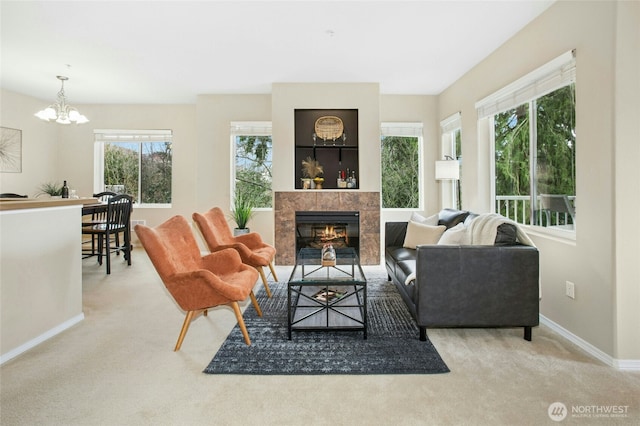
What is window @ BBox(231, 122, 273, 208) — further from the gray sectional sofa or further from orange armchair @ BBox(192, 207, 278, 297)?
the gray sectional sofa

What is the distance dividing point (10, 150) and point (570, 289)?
25.6ft

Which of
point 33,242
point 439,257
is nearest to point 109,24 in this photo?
point 33,242

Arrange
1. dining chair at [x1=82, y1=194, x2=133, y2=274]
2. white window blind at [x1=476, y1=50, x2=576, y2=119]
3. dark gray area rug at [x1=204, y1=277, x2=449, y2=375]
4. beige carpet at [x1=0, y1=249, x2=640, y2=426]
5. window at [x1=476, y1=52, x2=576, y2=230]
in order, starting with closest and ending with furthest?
beige carpet at [x1=0, y1=249, x2=640, y2=426]
dark gray area rug at [x1=204, y1=277, x2=449, y2=375]
white window blind at [x1=476, y1=50, x2=576, y2=119]
window at [x1=476, y1=52, x2=576, y2=230]
dining chair at [x1=82, y1=194, x2=133, y2=274]

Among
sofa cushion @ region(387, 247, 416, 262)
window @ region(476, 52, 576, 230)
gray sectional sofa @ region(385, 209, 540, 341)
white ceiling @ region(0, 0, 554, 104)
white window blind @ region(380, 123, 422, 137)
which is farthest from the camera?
white window blind @ region(380, 123, 422, 137)

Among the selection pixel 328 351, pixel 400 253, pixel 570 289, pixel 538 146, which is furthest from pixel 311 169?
pixel 570 289

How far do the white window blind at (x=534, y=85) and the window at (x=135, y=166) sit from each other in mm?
5480

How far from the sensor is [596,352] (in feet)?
7.63

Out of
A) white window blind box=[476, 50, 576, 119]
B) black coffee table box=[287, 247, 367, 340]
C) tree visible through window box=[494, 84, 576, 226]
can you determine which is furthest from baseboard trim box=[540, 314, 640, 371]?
white window blind box=[476, 50, 576, 119]

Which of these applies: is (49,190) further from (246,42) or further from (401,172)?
(401,172)

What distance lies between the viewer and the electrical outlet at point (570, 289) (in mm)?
2596

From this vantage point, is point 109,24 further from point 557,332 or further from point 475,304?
point 557,332

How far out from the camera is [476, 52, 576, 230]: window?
9.25ft

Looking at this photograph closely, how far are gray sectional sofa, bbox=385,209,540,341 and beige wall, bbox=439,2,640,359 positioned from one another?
38cm

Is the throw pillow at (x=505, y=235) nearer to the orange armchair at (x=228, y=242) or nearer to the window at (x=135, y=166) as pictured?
the orange armchair at (x=228, y=242)
